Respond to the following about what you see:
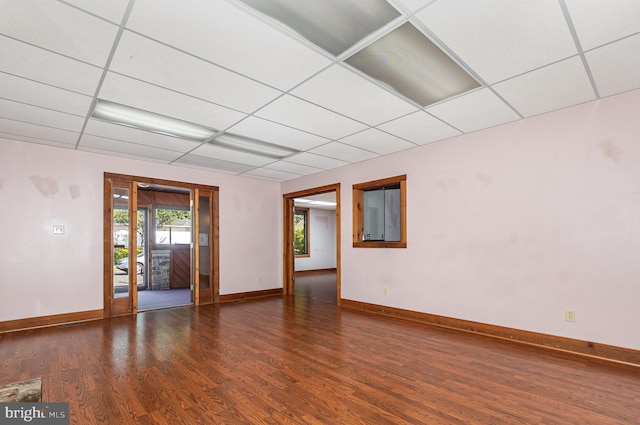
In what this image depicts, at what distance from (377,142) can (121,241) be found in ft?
14.3

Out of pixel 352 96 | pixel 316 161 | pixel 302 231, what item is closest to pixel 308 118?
pixel 352 96

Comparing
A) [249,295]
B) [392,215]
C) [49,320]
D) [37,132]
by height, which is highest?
[37,132]

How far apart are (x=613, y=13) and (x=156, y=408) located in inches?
156

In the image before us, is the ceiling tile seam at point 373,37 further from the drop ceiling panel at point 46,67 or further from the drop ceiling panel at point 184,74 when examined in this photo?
the drop ceiling panel at point 46,67

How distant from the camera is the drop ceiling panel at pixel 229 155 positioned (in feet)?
15.8

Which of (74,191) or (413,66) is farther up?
(413,66)

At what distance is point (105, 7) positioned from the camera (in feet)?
6.24

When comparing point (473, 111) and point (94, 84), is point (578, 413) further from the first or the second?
point (94, 84)

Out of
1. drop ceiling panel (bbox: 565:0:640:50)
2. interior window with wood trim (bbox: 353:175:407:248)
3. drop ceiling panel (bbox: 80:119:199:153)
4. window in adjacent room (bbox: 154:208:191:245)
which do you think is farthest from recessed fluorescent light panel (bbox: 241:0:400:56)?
window in adjacent room (bbox: 154:208:191:245)

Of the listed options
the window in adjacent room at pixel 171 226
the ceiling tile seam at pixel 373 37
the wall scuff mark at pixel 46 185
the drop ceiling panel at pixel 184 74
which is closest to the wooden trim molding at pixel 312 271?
the window in adjacent room at pixel 171 226

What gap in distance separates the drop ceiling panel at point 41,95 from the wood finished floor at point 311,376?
2539 mm

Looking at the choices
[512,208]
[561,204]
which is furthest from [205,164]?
[561,204]

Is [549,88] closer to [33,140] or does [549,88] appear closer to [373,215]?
[373,215]

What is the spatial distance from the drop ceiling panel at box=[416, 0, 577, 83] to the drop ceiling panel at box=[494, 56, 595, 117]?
17cm
